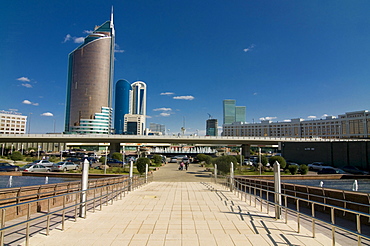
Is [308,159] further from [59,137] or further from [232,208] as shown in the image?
[59,137]

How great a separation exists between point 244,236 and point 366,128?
124 metres

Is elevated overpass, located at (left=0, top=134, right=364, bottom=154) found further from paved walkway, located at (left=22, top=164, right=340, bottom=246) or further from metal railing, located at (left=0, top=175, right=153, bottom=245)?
paved walkway, located at (left=22, top=164, right=340, bottom=246)

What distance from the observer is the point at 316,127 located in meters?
134

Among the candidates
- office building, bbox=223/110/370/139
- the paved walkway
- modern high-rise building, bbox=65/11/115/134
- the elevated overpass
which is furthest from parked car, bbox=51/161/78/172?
modern high-rise building, bbox=65/11/115/134

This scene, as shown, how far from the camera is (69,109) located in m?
157

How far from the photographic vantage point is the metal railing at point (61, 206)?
4685 millimetres

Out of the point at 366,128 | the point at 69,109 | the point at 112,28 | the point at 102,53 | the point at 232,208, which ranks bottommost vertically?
the point at 232,208

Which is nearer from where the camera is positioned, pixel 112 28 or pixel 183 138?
pixel 183 138

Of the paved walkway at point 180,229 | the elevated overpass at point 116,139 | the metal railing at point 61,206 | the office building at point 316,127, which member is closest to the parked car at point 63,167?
the metal railing at point 61,206

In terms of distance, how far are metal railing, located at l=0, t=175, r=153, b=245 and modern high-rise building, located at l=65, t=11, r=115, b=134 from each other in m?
147

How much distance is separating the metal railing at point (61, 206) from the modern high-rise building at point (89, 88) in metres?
147

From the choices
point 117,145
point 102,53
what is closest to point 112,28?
point 102,53

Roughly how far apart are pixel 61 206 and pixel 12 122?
532 ft

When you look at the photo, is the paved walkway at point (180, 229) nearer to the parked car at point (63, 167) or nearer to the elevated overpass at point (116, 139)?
the parked car at point (63, 167)
